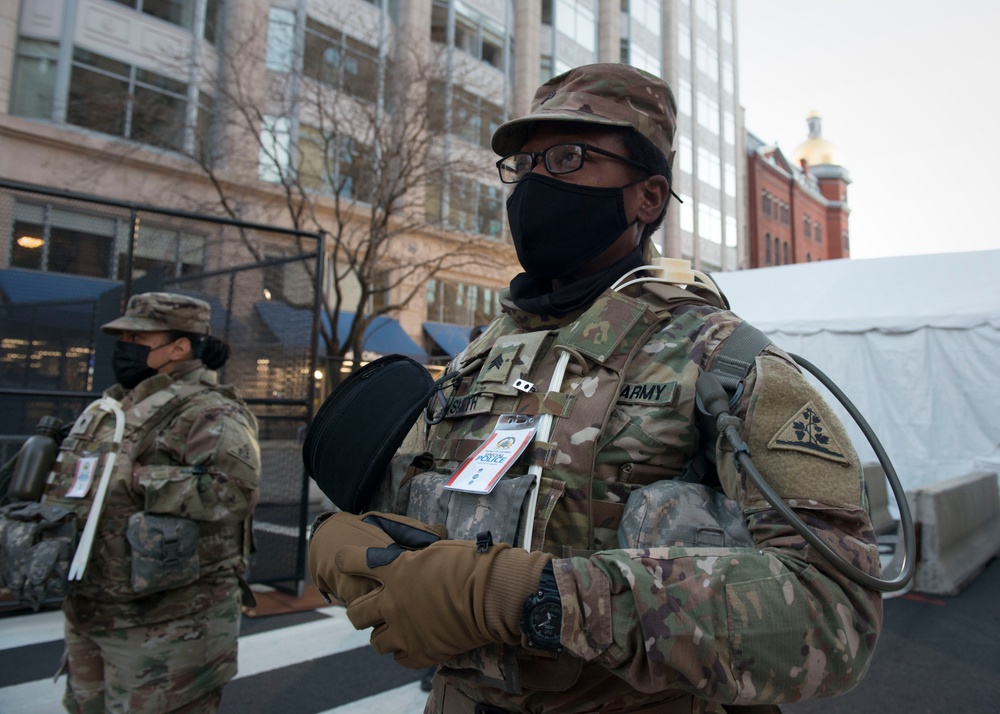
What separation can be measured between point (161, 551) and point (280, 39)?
15951mm

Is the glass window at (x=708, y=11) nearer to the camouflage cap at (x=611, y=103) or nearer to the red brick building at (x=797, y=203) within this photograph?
the red brick building at (x=797, y=203)

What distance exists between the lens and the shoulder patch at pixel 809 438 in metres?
1.14

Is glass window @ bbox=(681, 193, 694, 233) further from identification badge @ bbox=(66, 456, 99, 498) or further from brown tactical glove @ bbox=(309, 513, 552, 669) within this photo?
brown tactical glove @ bbox=(309, 513, 552, 669)

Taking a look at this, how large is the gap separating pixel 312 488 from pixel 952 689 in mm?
8132

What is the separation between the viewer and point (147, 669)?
2.83 metres

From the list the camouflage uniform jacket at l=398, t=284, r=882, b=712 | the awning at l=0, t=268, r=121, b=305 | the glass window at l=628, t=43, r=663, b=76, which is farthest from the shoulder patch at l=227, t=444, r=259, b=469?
the glass window at l=628, t=43, r=663, b=76

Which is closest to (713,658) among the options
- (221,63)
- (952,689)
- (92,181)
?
(952,689)

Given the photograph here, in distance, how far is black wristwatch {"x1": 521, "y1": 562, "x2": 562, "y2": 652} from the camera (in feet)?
3.35

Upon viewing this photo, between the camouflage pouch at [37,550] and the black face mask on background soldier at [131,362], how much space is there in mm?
737

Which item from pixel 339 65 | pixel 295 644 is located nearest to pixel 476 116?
pixel 339 65

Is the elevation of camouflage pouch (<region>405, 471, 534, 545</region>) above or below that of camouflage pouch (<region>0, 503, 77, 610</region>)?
above

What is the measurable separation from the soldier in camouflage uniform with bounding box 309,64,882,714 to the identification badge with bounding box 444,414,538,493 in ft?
0.07

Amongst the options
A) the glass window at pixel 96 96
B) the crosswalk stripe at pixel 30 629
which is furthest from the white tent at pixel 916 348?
the glass window at pixel 96 96

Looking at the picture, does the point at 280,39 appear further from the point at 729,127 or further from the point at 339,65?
the point at 729,127
